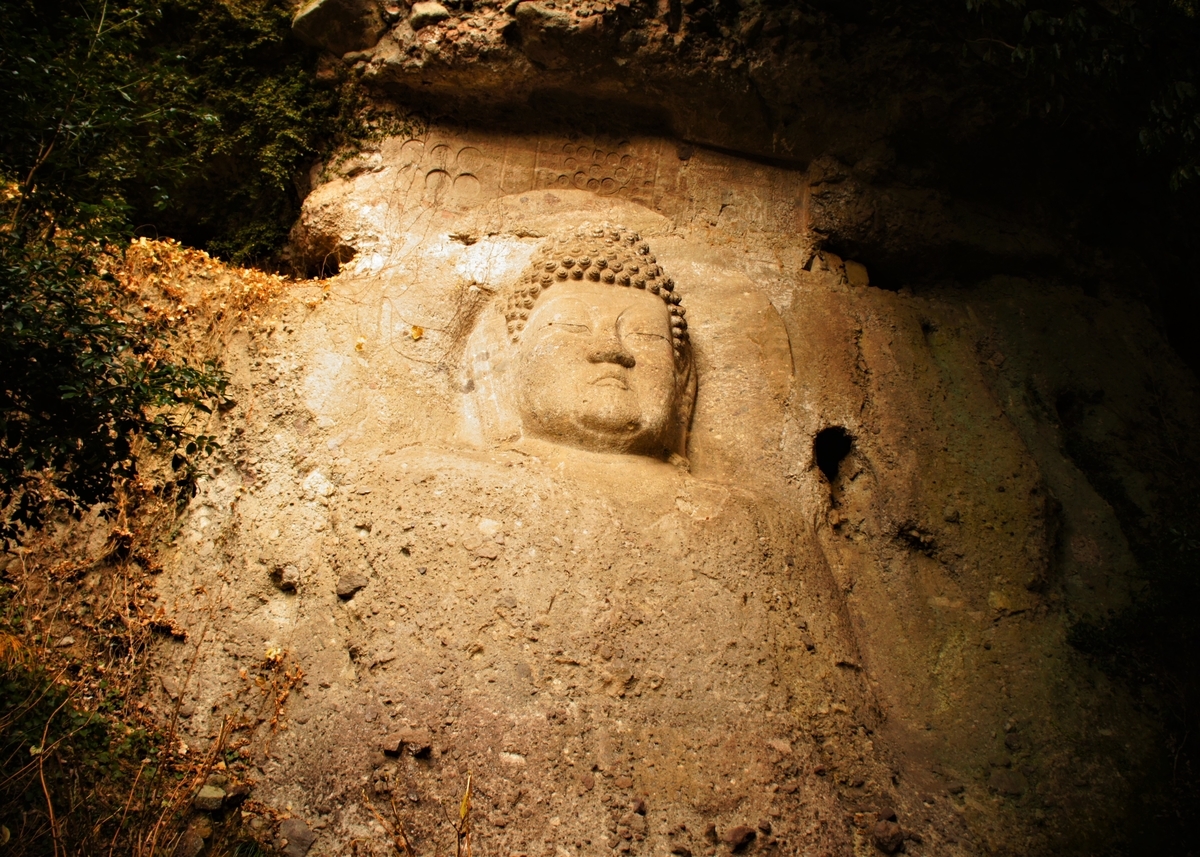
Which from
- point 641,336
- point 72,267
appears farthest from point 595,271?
point 72,267

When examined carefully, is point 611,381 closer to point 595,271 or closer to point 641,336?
point 641,336

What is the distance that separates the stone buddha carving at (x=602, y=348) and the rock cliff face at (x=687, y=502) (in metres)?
0.17

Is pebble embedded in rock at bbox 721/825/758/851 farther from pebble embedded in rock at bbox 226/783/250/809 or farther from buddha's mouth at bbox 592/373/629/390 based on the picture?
buddha's mouth at bbox 592/373/629/390

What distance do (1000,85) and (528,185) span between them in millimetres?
3049

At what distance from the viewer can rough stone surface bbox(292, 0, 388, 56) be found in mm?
5441

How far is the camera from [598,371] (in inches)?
166

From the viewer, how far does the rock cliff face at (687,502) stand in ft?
10.6

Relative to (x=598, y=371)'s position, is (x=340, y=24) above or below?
above

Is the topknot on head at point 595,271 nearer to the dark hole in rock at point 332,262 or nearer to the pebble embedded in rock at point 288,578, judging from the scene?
the dark hole in rock at point 332,262

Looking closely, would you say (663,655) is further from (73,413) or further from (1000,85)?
(1000,85)

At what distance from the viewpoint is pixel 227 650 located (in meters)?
3.79

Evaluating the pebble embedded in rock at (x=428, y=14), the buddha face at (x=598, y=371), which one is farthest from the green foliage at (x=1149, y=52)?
the pebble embedded in rock at (x=428, y=14)

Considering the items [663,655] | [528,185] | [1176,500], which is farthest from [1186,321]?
[663,655]

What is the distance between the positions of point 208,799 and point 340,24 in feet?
14.9
